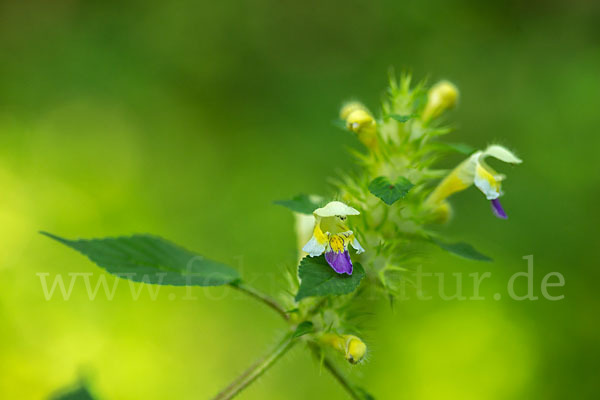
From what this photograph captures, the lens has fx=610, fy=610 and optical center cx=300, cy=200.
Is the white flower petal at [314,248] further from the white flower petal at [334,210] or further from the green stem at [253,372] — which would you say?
the green stem at [253,372]

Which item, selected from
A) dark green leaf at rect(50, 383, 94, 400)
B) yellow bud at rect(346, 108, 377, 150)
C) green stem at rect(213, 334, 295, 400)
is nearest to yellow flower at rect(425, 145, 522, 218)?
yellow bud at rect(346, 108, 377, 150)

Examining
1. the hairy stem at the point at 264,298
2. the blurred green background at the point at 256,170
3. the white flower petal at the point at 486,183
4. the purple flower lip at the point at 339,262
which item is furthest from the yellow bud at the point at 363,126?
the blurred green background at the point at 256,170

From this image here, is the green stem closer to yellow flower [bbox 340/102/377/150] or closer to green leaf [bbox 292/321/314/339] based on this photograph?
green leaf [bbox 292/321/314/339]

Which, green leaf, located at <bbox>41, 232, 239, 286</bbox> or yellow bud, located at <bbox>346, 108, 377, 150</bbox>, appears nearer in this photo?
green leaf, located at <bbox>41, 232, 239, 286</bbox>

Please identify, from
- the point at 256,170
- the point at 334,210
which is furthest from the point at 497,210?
the point at 256,170

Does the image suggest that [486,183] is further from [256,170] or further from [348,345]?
[256,170]
